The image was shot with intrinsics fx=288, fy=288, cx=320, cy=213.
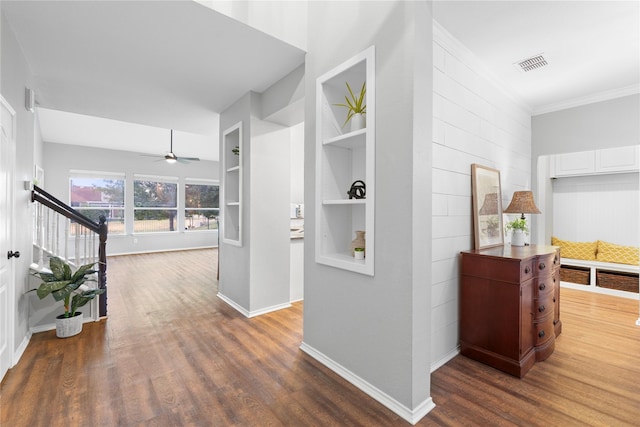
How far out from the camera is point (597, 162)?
4.35 meters

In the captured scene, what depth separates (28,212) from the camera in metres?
2.85

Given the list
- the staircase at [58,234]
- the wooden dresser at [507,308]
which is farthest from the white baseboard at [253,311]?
the wooden dresser at [507,308]

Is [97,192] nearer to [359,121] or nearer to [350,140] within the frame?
[350,140]

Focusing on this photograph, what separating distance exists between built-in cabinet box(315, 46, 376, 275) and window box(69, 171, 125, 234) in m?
7.88

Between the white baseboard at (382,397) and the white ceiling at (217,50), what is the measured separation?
2730 mm

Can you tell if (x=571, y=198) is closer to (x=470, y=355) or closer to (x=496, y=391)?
(x=470, y=355)

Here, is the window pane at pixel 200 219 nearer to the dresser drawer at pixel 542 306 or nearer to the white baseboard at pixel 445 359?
the white baseboard at pixel 445 359

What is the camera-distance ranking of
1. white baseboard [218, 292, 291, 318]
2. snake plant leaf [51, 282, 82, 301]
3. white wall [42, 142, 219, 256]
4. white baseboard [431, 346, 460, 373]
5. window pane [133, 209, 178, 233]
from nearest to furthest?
white baseboard [431, 346, 460, 373], snake plant leaf [51, 282, 82, 301], white baseboard [218, 292, 291, 318], white wall [42, 142, 219, 256], window pane [133, 209, 178, 233]

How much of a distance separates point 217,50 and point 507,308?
3.29 m

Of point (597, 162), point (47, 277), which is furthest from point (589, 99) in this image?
point (47, 277)

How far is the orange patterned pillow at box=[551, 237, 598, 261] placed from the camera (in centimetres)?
429

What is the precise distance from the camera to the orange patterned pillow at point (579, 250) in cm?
429

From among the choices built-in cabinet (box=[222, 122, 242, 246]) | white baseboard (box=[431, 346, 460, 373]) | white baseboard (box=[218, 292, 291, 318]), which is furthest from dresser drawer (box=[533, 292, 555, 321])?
built-in cabinet (box=[222, 122, 242, 246])

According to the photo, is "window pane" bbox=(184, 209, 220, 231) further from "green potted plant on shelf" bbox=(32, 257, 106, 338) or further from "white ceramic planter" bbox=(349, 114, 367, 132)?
"white ceramic planter" bbox=(349, 114, 367, 132)
